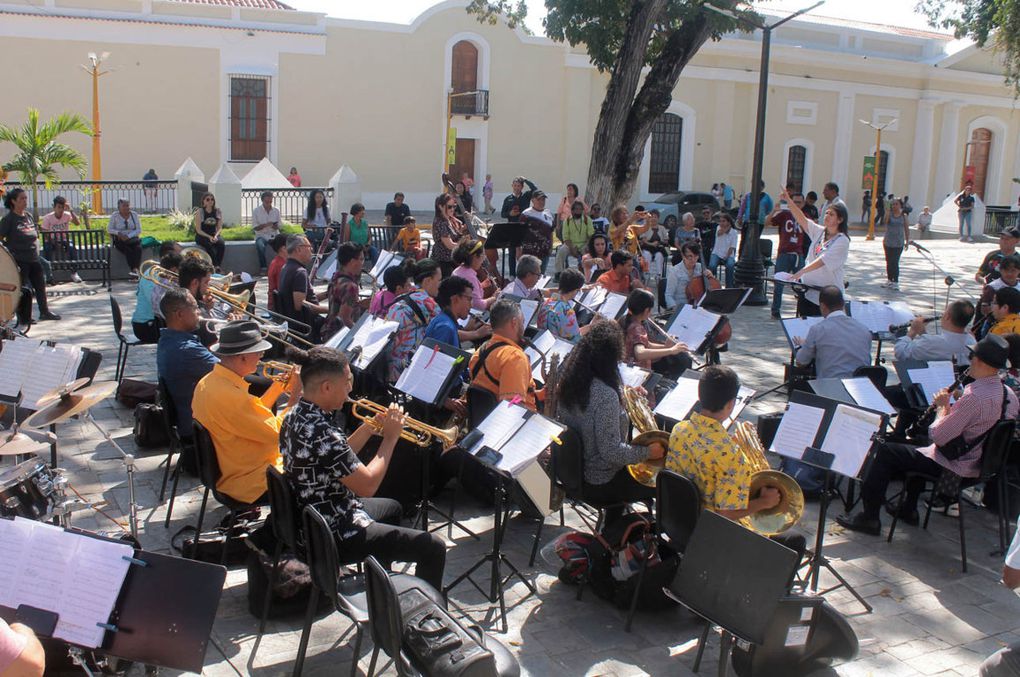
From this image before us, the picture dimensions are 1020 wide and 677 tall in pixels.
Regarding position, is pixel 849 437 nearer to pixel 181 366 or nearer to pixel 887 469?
pixel 887 469

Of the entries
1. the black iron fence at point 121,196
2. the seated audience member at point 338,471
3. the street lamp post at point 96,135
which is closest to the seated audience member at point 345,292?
the seated audience member at point 338,471

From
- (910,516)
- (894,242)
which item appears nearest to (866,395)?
(910,516)

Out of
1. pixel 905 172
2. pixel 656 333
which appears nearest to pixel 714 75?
pixel 905 172

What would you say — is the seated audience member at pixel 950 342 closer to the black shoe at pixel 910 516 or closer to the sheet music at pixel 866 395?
the black shoe at pixel 910 516

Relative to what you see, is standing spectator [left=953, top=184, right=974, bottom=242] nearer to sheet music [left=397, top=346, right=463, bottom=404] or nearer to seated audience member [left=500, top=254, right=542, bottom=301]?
seated audience member [left=500, top=254, right=542, bottom=301]

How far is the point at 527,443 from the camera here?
4547 mm

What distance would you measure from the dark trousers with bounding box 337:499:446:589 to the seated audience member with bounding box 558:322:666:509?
44.2 inches

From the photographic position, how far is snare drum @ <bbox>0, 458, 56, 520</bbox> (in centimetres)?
425

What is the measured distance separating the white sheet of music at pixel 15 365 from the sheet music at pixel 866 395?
5000 millimetres

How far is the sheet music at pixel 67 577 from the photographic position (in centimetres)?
333

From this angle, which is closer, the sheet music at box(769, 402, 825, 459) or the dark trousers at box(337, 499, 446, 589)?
the dark trousers at box(337, 499, 446, 589)

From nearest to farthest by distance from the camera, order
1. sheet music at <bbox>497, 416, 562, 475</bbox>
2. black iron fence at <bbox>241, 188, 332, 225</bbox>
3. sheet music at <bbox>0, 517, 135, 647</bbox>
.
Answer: sheet music at <bbox>0, 517, 135, 647</bbox> → sheet music at <bbox>497, 416, 562, 475</bbox> → black iron fence at <bbox>241, 188, 332, 225</bbox>

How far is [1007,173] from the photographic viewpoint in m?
39.6

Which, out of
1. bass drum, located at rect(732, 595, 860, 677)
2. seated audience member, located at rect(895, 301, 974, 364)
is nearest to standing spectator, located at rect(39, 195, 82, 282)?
seated audience member, located at rect(895, 301, 974, 364)
